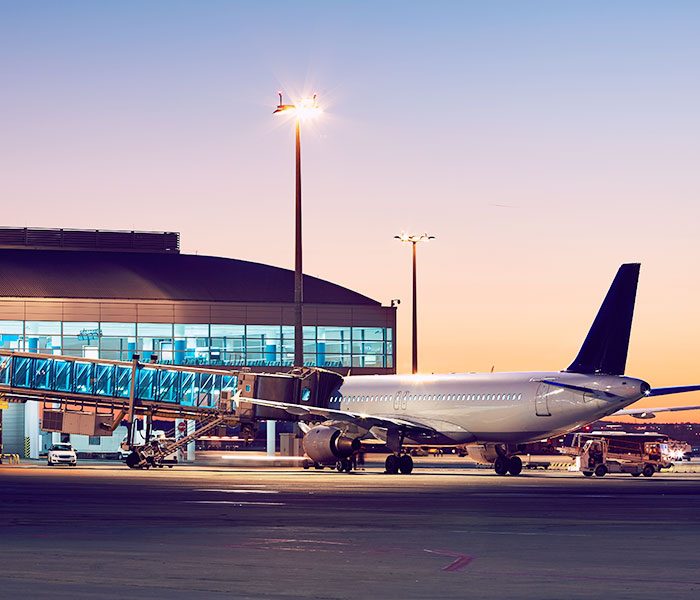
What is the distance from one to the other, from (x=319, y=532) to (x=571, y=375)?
37988 millimetres

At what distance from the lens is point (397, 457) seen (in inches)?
2554

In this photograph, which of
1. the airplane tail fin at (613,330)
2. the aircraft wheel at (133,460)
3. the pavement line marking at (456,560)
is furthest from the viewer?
the aircraft wheel at (133,460)

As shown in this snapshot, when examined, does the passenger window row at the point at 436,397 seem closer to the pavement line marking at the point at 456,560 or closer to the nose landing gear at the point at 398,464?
the nose landing gear at the point at 398,464

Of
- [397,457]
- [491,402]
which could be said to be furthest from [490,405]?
[397,457]

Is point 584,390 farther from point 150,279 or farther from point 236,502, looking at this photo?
point 150,279

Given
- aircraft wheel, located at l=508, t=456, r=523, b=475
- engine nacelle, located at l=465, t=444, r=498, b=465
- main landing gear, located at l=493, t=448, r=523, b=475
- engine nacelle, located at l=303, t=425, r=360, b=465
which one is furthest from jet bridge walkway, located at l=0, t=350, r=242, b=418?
aircraft wheel, located at l=508, t=456, r=523, b=475

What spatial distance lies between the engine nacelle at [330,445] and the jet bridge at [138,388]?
18.9 feet

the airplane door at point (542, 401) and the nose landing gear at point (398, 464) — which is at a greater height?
the airplane door at point (542, 401)

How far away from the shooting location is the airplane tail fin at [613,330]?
198 feet

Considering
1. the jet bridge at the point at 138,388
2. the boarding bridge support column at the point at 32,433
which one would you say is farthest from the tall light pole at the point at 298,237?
the boarding bridge support column at the point at 32,433

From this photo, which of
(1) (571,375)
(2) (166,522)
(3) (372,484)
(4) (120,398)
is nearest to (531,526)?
(2) (166,522)

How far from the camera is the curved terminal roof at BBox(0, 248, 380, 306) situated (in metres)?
105

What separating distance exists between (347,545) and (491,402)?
42.6m

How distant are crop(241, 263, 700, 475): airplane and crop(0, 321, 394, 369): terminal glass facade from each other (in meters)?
36.0
